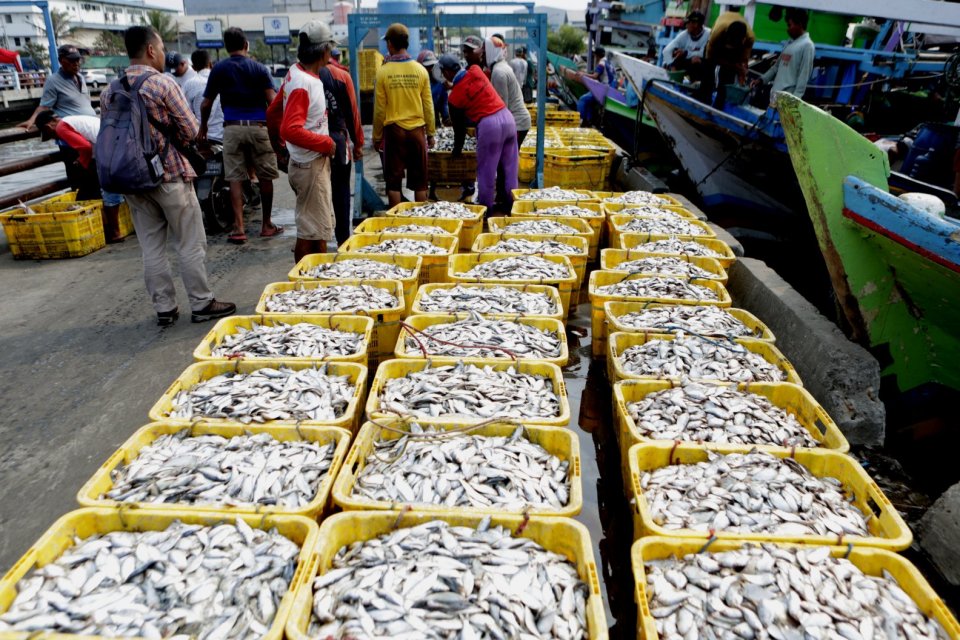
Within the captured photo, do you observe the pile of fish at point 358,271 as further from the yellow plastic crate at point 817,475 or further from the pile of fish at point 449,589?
the pile of fish at point 449,589

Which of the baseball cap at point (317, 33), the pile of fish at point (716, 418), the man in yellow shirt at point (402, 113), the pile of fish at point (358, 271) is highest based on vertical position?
the baseball cap at point (317, 33)

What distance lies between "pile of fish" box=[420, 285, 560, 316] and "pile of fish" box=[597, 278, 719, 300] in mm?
466

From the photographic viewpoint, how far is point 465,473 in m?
2.52

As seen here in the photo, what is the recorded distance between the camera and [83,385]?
4.02m

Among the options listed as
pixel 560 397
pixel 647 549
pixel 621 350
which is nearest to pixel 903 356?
pixel 621 350

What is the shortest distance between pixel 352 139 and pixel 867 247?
14.8 ft

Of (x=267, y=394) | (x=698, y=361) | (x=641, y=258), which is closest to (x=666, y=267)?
(x=641, y=258)

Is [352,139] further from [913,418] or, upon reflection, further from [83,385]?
[913,418]

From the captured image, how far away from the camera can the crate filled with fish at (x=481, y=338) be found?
3.46 meters

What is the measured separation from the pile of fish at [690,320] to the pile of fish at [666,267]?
24.2 inches

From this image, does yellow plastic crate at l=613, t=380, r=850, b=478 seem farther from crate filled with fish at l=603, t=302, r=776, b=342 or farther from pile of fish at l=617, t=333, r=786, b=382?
crate filled with fish at l=603, t=302, r=776, b=342

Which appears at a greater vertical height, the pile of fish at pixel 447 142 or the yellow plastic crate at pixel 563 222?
the pile of fish at pixel 447 142

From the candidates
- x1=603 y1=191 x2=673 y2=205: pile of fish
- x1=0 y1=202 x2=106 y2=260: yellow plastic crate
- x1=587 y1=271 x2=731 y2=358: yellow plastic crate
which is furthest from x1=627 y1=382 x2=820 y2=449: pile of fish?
x1=0 y1=202 x2=106 y2=260: yellow plastic crate

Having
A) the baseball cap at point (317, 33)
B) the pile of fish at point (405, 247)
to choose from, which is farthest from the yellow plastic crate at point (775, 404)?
the baseball cap at point (317, 33)
